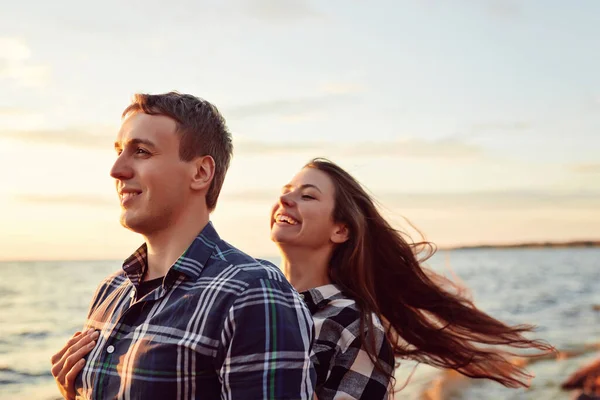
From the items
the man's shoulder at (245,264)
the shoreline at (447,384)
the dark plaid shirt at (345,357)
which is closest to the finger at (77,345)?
the man's shoulder at (245,264)

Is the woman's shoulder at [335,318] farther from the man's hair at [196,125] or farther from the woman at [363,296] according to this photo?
the man's hair at [196,125]

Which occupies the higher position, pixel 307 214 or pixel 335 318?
pixel 307 214

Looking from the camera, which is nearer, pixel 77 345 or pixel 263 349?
pixel 263 349

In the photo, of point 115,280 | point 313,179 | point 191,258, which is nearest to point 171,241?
point 191,258

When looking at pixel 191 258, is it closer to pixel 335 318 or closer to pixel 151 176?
pixel 151 176

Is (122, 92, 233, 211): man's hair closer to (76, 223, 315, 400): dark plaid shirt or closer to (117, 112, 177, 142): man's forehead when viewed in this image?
(117, 112, 177, 142): man's forehead

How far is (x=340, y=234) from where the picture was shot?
4641 millimetres

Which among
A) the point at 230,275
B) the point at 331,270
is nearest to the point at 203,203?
the point at 230,275

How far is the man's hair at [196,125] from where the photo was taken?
2.76 m

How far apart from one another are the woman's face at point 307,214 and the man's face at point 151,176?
5.75 ft

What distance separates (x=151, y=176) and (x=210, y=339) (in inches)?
23.6

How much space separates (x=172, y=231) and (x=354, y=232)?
2084 millimetres

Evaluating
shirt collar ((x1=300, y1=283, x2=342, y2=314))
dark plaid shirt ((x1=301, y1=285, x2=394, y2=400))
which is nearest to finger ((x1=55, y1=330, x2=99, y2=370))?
dark plaid shirt ((x1=301, y1=285, x2=394, y2=400))

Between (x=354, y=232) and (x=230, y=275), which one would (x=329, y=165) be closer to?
(x=354, y=232)
